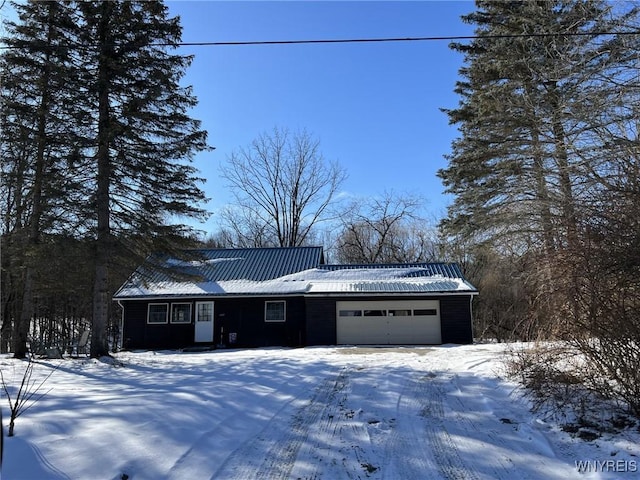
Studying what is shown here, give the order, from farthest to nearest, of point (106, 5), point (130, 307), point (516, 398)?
point (130, 307) < point (106, 5) < point (516, 398)

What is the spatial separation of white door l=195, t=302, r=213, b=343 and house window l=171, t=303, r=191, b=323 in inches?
18.8

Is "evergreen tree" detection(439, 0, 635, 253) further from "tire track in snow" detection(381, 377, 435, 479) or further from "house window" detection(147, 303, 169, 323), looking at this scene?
"house window" detection(147, 303, 169, 323)

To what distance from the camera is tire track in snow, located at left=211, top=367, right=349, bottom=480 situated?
4.30m

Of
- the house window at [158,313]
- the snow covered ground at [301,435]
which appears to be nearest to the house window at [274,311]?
the house window at [158,313]

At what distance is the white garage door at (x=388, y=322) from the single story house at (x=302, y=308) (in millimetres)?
44

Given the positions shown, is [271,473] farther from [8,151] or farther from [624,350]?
[8,151]

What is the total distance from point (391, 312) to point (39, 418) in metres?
16.4

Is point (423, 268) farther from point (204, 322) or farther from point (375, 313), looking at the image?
point (204, 322)

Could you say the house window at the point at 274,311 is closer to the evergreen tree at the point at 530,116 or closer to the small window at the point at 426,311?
the small window at the point at 426,311

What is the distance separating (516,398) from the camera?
6863 millimetres

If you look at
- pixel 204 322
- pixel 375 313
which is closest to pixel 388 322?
pixel 375 313

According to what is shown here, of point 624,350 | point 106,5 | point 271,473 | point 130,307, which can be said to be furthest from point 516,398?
point 130,307

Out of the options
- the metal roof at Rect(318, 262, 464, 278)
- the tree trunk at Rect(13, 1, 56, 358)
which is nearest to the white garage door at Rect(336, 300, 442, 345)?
the metal roof at Rect(318, 262, 464, 278)

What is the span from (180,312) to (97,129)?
33.3 feet
